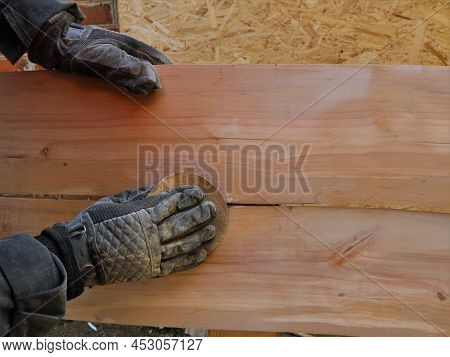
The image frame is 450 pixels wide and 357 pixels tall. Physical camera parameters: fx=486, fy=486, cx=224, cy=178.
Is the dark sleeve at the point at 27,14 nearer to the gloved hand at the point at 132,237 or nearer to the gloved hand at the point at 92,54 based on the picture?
the gloved hand at the point at 92,54

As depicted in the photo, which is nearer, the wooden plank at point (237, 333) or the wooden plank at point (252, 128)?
the wooden plank at point (252, 128)

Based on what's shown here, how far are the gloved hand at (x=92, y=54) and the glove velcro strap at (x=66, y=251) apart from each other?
1.31ft

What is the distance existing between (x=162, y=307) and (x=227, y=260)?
8.2 inches

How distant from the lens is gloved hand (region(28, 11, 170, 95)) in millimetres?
1190

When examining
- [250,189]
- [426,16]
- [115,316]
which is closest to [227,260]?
[250,189]

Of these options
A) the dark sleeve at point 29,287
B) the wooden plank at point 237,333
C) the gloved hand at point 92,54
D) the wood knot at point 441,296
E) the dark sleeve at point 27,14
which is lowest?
the wooden plank at point 237,333

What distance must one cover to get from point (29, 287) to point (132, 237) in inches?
9.1

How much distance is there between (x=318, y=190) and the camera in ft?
3.72

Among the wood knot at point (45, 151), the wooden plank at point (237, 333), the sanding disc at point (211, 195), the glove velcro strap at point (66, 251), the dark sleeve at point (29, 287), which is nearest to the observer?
the dark sleeve at point (29, 287)

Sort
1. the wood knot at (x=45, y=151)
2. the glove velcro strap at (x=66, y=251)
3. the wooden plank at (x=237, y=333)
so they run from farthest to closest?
the wooden plank at (x=237, y=333)
the wood knot at (x=45, y=151)
the glove velcro strap at (x=66, y=251)

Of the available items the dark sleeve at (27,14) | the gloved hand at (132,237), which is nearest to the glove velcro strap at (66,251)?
the gloved hand at (132,237)

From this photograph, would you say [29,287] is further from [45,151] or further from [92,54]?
[92,54]

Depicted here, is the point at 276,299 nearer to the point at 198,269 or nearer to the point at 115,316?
the point at 198,269

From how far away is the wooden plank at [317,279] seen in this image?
1.10 m
